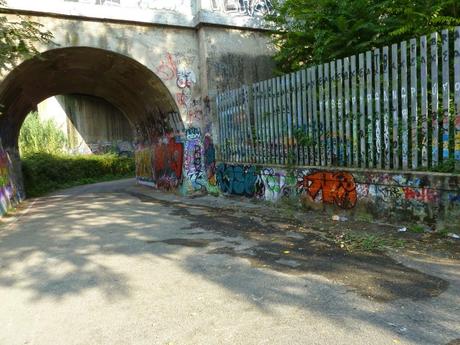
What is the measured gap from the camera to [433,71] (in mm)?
5363

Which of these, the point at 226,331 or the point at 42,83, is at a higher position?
the point at 42,83

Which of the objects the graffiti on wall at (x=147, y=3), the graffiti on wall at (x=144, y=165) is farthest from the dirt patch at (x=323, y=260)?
the graffiti on wall at (x=144, y=165)

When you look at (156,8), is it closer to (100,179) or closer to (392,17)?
(392,17)

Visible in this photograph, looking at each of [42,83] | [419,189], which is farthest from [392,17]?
[42,83]

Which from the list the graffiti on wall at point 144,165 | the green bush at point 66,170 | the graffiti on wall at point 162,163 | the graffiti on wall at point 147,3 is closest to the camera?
the graffiti on wall at point 147,3

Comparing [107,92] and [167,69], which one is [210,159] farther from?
[107,92]

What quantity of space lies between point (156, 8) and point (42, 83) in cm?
435

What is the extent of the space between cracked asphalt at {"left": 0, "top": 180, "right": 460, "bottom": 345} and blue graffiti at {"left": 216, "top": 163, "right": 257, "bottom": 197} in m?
2.72

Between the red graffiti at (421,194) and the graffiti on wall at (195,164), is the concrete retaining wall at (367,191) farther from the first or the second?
the graffiti on wall at (195,164)

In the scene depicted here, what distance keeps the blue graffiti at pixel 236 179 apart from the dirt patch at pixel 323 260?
7.20ft

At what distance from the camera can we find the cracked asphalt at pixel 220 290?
3027 mm

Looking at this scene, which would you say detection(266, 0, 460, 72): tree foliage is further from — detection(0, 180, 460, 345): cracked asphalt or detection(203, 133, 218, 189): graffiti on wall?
detection(0, 180, 460, 345): cracked asphalt

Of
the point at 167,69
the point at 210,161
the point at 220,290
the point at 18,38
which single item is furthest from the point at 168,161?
the point at 220,290

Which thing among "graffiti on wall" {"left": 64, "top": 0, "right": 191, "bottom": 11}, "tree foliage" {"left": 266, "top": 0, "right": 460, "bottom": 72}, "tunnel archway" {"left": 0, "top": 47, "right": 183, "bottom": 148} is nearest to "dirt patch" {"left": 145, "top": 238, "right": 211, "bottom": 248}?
"tree foliage" {"left": 266, "top": 0, "right": 460, "bottom": 72}
